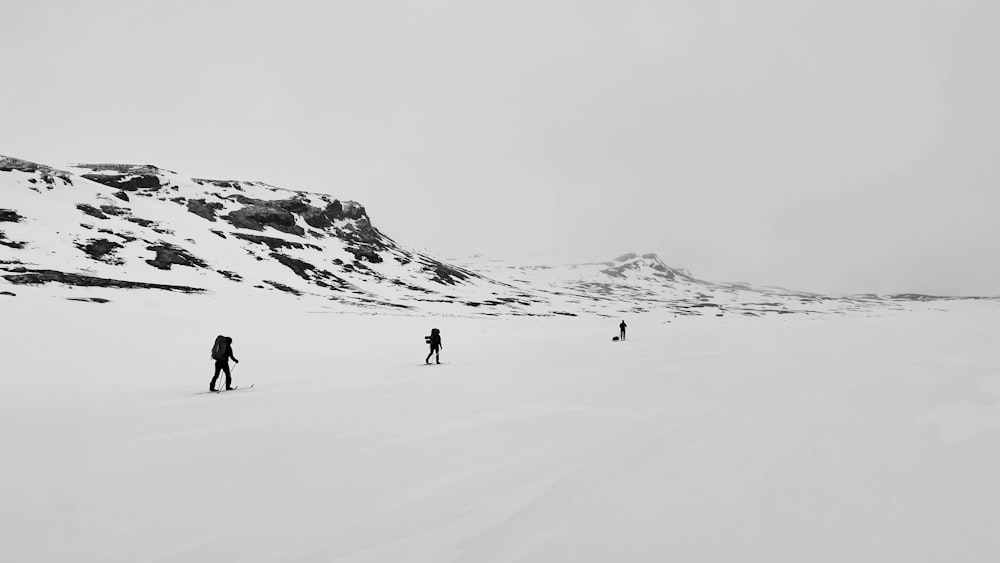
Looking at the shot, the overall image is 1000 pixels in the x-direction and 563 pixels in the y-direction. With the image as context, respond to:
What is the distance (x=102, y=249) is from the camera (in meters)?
56.4

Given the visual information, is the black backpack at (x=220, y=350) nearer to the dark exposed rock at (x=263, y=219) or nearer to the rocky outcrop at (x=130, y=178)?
the dark exposed rock at (x=263, y=219)

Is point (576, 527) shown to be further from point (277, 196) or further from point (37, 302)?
point (277, 196)

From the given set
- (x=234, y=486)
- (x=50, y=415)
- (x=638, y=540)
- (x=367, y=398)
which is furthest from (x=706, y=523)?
(x=50, y=415)

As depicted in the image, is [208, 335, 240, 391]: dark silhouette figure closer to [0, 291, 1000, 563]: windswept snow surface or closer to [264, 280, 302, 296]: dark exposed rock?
[0, 291, 1000, 563]: windswept snow surface

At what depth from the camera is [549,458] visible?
6730 millimetres

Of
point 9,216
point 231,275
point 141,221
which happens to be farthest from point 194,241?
point 9,216

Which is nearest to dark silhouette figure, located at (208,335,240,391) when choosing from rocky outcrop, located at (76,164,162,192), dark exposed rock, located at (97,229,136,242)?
dark exposed rock, located at (97,229,136,242)

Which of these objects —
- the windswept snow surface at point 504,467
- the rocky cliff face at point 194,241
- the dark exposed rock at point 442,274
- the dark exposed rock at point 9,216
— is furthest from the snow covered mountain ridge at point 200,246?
the windswept snow surface at point 504,467

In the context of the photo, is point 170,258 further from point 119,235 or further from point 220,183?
point 220,183

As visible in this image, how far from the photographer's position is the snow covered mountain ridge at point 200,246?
4991 centimetres

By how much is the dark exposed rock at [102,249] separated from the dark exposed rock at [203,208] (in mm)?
34516

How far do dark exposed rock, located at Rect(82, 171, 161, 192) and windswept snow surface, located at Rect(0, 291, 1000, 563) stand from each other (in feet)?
350

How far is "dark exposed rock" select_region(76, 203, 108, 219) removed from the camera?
6924cm

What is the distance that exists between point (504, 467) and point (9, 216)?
8268cm
